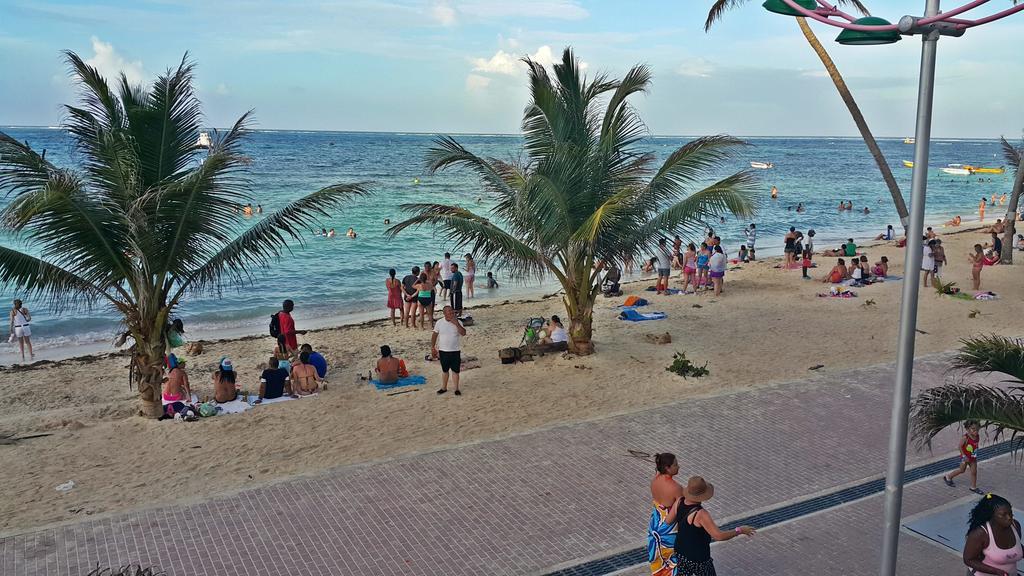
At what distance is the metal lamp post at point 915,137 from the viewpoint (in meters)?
4.48

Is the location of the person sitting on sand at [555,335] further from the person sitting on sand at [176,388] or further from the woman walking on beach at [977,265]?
the woman walking on beach at [977,265]

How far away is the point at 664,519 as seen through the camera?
554 cm

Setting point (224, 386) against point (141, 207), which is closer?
point (141, 207)

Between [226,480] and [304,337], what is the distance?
30.5ft

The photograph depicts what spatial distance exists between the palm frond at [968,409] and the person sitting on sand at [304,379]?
27.7 ft

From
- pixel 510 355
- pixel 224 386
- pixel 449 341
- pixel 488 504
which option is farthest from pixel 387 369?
pixel 488 504

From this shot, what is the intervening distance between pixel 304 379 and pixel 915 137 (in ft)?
30.3

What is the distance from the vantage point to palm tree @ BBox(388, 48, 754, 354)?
12.0 metres

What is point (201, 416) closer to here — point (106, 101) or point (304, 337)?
point (106, 101)

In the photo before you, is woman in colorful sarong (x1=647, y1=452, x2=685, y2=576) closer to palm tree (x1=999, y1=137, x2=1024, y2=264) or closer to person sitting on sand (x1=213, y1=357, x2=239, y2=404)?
person sitting on sand (x1=213, y1=357, x2=239, y2=404)

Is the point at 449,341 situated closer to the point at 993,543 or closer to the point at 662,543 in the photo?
the point at 662,543

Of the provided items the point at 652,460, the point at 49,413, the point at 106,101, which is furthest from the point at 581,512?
the point at 49,413

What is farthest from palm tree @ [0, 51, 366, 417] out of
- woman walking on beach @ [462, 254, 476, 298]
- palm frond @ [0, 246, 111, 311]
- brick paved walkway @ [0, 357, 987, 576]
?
woman walking on beach @ [462, 254, 476, 298]

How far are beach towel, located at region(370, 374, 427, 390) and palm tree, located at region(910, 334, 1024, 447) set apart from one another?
7623 mm
